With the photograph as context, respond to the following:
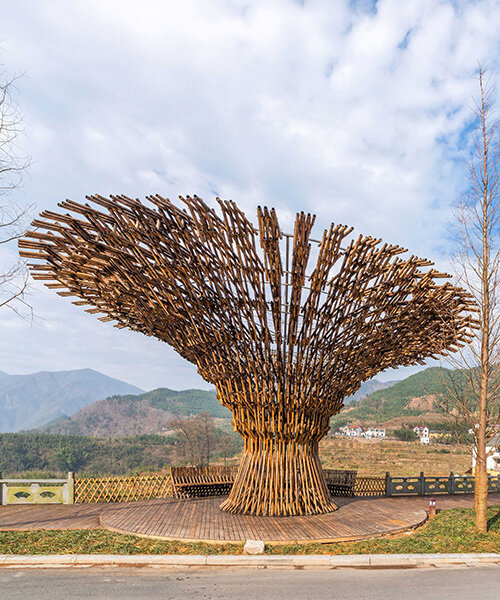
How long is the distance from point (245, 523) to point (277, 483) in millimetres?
1256

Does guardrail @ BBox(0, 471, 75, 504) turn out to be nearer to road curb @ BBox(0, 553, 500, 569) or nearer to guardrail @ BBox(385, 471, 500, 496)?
road curb @ BBox(0, 553, 500, 569)

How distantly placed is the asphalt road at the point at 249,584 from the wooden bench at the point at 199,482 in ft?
18.2

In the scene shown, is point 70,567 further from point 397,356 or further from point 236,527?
point 397,356

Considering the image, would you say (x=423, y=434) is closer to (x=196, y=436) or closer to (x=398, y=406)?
(x=196, y=436)

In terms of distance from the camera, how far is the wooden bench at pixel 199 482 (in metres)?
12.7

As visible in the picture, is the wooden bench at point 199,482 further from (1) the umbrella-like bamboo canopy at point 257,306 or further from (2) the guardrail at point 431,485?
(2) the guardrail at point 431,485

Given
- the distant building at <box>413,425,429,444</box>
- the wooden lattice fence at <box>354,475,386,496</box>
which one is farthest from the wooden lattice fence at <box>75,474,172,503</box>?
the distant building at <box>413,425,429,444</box>

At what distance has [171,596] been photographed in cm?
611

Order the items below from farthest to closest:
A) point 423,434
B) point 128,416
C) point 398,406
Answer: point 128,416 < point 398,406 < point 423,434

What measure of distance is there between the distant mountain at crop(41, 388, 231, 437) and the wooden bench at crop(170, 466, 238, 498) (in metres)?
120

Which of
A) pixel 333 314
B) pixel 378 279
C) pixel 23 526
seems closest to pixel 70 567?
pixel 23 526

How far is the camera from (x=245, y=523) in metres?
9.72

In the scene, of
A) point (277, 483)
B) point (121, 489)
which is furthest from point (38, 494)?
point (277, 483)

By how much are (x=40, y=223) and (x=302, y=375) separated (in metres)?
6.50
